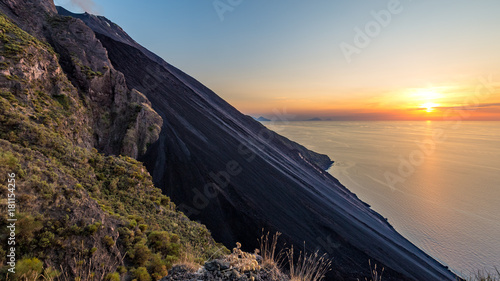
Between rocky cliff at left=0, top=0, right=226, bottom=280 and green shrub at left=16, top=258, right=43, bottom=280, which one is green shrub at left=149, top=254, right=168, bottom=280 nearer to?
rocky cliff at left=0, top=0, right=226, bottom=280

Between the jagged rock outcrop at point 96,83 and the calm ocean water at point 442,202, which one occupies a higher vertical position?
the calm ocean water at point 442,202

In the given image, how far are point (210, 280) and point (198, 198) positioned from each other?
485 inches

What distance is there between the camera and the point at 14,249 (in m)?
4.54

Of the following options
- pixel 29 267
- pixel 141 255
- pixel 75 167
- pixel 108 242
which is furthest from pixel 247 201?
pixel 29 267

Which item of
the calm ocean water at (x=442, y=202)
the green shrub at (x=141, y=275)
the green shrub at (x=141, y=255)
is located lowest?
the green shrub at (x=141, y=255)

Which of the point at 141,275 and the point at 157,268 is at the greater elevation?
the point at 141,275

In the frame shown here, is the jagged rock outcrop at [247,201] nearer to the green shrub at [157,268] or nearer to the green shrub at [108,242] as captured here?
the green shrub at [157,268]

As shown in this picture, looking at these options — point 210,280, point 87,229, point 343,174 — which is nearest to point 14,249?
point 87,229

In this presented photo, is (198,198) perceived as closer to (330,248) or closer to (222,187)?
(222,187)

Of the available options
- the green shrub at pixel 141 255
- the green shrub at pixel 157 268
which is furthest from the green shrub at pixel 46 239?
the green shrub at pixel 157 268

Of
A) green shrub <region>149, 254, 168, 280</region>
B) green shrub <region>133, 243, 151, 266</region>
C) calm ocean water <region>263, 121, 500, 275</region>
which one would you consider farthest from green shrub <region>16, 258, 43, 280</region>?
calm ocean water <region>263, 121, 500, 275</region>

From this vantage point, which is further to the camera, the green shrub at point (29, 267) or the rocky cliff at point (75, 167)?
the rocky cliff at point (75, 167)

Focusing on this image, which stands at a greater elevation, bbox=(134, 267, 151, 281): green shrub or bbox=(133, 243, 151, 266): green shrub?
bbox=(134, 267, 151, 281): green shrub

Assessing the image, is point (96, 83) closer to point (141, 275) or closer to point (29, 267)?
point (29, 267)
